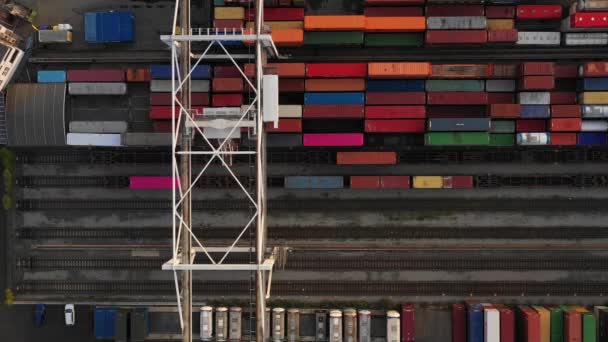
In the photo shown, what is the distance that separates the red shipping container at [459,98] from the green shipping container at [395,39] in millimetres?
3954

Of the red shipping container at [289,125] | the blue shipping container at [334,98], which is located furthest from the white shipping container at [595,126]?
the red shipping container at [289,125]

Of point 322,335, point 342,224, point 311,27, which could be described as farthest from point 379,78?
point 322,335

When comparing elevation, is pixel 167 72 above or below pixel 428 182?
above

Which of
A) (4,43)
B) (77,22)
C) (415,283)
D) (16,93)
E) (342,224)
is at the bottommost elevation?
(415,283)

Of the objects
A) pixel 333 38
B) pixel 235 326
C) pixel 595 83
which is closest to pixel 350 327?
pixel 235 326

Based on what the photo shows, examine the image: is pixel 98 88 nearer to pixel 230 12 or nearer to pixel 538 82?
pixel 230 12

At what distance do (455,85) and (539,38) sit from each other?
6560 mm

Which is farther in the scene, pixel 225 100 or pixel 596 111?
pixel 225 100

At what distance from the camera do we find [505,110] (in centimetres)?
2892

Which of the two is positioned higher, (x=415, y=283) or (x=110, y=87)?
(x=110, y=87)

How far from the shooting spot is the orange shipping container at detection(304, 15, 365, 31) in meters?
28.8

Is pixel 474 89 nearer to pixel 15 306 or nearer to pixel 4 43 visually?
pixel 4 43

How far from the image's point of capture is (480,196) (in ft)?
101

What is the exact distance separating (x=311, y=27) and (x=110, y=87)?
14.9 meters
